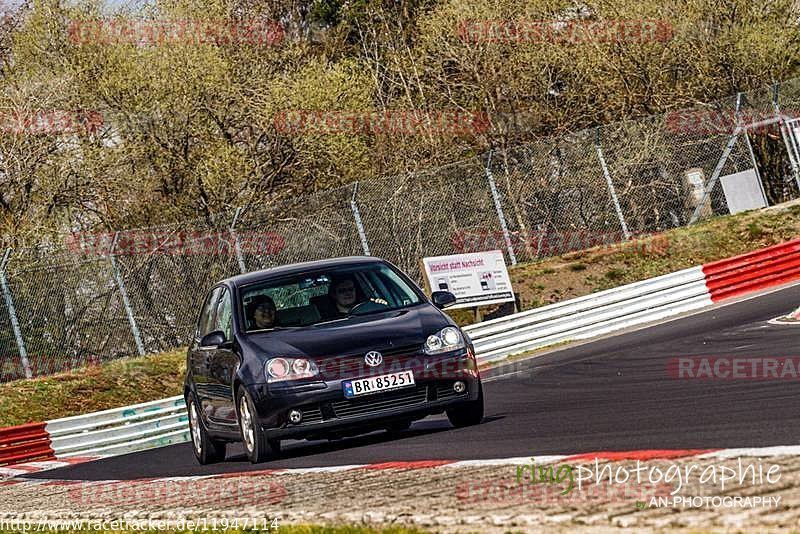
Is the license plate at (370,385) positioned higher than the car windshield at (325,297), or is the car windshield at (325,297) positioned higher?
the car windshield at (325,297)

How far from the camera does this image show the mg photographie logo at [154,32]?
110 feet

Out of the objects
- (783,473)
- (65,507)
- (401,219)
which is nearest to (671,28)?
(401,219)

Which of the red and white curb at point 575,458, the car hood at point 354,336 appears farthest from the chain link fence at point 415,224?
the red and white curb at point 575,458

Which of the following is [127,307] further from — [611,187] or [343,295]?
[343,295]

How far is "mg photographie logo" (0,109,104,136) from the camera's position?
97.5 feet

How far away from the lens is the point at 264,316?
1117 cm

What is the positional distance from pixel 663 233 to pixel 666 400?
17.7 m

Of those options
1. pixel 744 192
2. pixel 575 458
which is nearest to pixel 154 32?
pixel 744 192

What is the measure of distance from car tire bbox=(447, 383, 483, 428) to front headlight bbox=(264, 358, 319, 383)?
4.38 ft

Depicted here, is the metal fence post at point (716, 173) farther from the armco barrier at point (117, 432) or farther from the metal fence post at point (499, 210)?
the armco barrier at point (117, 432)

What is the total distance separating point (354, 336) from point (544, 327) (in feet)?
38.2

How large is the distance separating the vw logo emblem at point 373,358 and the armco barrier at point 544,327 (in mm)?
9347

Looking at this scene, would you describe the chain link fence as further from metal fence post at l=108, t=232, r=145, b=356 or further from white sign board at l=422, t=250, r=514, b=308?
white sign board at l=422, t=250, r=514, b=308

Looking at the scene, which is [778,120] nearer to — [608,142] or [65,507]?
[608,142]
